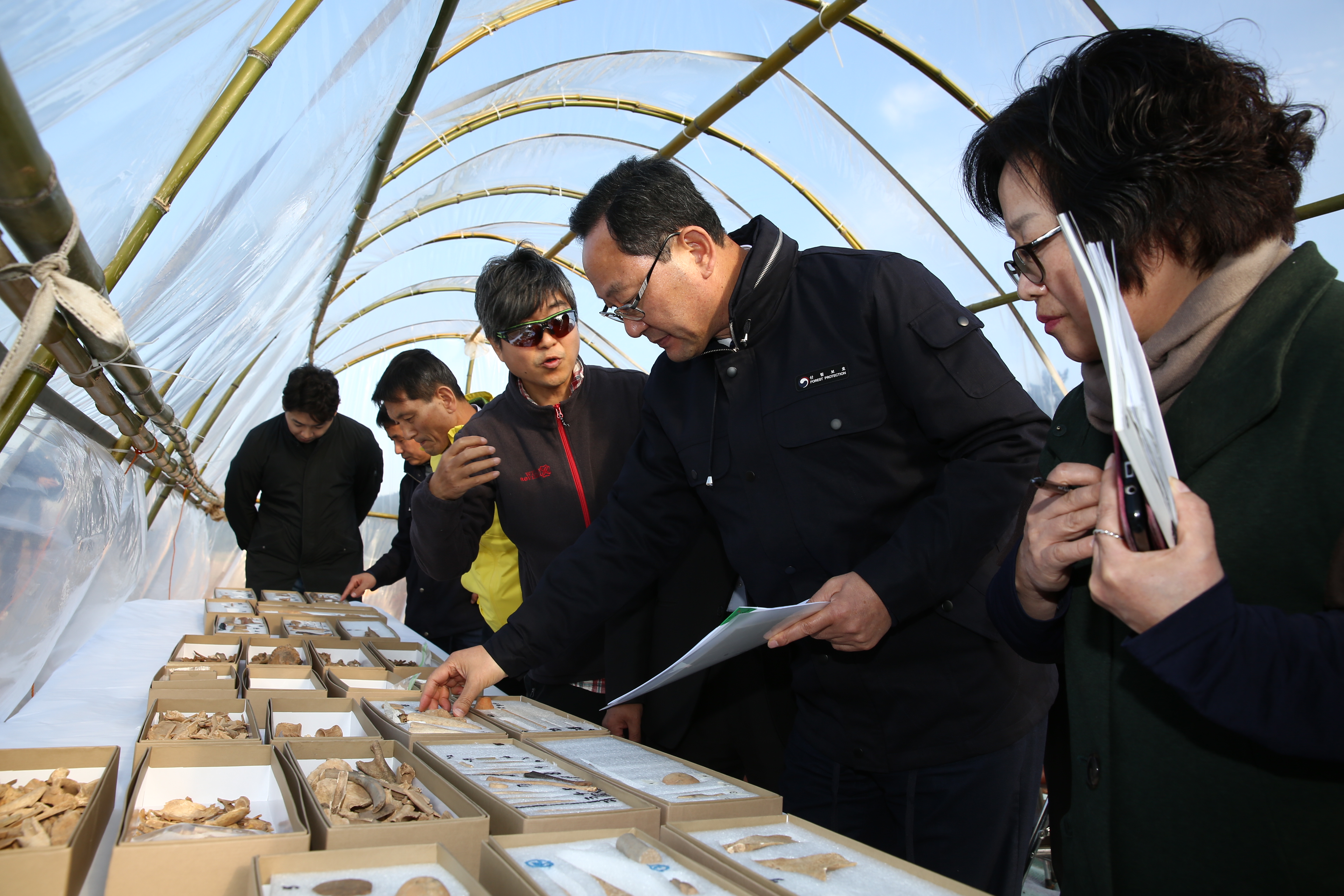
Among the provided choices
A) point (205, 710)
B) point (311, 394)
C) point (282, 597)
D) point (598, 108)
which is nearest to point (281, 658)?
point (205, 710)

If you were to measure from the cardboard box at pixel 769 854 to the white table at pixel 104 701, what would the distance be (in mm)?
716

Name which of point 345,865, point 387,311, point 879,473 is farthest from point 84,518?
point 387,311

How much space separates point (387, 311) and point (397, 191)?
5541 mm

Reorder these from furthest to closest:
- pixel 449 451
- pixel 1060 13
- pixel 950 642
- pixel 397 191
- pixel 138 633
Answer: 1. pixel 397 191
2. pixel 1060 13
3. pixel 138 633
4. pixel 449 451
5. pixel 950 642

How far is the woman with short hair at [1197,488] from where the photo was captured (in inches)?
35.6

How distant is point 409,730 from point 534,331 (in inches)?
59.5

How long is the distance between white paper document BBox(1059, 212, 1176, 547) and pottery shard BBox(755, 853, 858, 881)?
607mm

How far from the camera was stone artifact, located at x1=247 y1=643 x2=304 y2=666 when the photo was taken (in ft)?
7.89

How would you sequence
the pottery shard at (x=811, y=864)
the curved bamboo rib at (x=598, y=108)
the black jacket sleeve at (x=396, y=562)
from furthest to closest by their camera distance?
the curved bamboo rib at (x=598, y=108)
the black jacket sleeve at (x=396, y=562)
the pottery shard at (x=811, y=864)

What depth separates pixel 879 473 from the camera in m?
1.90

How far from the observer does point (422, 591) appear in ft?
15.7

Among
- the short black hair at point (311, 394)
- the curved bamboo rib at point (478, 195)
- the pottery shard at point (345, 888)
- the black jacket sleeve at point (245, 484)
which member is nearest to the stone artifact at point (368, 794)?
the pottery shard at point (345, 888)

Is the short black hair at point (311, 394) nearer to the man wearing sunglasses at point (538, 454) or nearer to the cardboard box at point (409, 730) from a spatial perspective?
the man wearing sunglasses at point (538, 454)

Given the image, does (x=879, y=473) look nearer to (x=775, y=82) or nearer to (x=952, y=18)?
(x=952, y=18)
